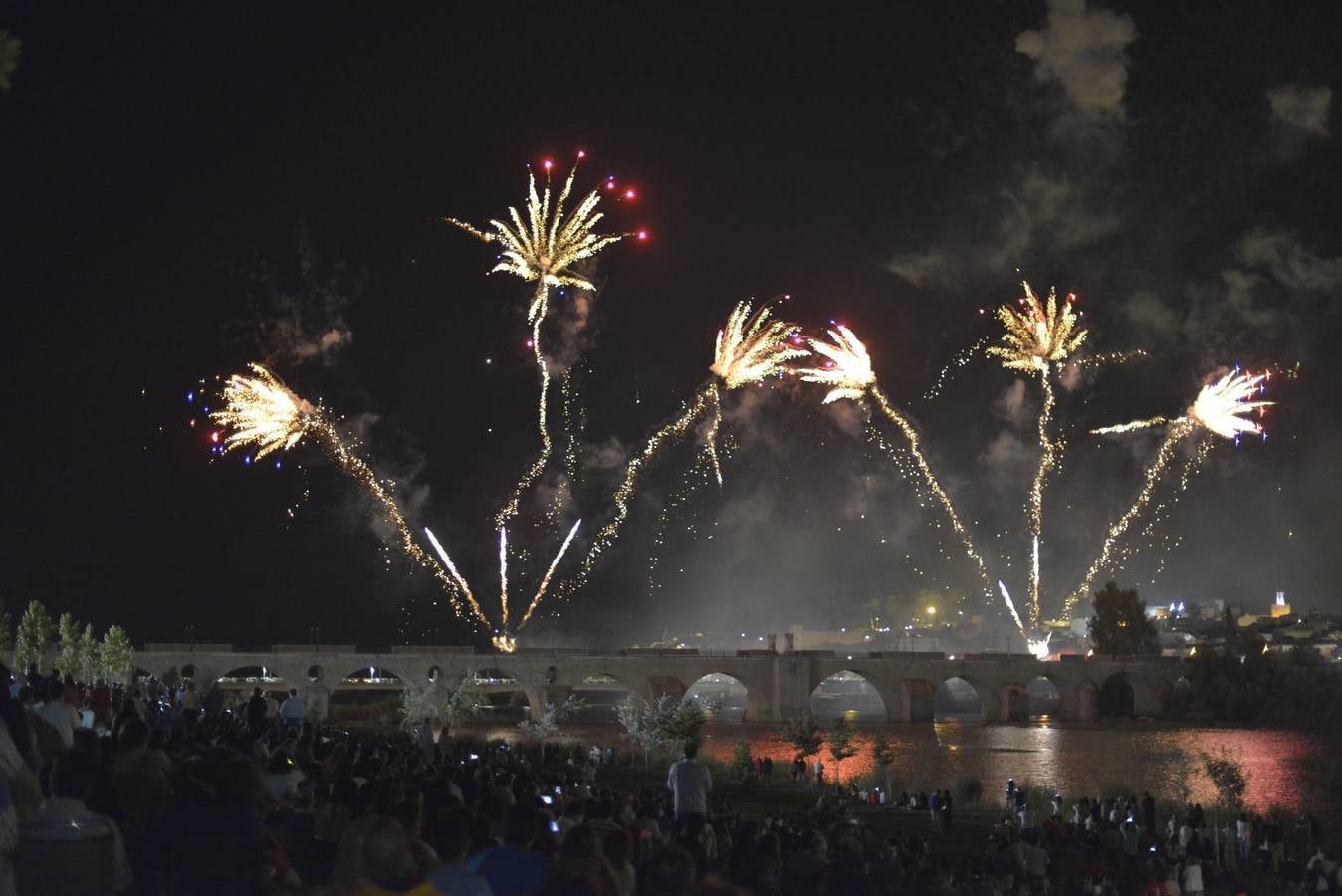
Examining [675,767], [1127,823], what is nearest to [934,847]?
[1127,823]

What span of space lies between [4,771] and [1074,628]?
161m

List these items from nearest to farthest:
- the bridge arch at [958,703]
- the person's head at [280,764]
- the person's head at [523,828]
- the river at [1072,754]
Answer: the person's head at [523,828] → the person's head at [280,764] → the river at [1072,754] → the bridge arch at [958,703]

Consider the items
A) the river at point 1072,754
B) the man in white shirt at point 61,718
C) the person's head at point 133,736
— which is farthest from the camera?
the river at point 1072,754

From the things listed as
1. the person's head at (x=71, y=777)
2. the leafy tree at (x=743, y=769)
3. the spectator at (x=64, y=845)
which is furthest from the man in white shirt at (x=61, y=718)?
the leafy tree at (x=743, y=769)

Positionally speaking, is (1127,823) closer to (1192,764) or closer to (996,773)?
(996,773)

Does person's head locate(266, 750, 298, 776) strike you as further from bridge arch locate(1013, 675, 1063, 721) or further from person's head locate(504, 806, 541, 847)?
bridge arch locate(1013, 675, 1063, 721)

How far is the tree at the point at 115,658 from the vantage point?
7444cm

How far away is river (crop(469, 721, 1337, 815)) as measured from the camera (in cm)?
4912

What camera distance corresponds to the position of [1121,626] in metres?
95.1

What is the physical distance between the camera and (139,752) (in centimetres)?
888

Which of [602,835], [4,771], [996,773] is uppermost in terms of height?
[4,771]

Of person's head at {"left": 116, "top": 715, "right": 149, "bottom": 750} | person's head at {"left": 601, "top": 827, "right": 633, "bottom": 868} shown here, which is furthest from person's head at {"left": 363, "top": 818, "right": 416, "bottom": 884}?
person's head at {"left": 116, "top": 715, "right": 149, "bottom": 750}

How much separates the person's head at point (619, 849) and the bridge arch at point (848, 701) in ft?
252

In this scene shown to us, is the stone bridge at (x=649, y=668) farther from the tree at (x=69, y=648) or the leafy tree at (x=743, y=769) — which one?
the leafy tree at (x=743, y=769)
